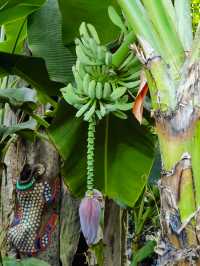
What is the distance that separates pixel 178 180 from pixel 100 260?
0.59 metres

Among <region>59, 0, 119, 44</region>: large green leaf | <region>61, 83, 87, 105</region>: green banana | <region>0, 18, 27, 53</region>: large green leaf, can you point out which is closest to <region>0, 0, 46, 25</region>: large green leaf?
<region>59, 0, 119, 44</region>: large green leaf

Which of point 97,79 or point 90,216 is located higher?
point 97,79

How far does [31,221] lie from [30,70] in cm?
44

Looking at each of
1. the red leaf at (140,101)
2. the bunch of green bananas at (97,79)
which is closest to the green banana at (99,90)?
the bunch of green bananas at (97,79)

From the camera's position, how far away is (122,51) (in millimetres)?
781

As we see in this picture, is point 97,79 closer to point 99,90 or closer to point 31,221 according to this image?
point 99,90

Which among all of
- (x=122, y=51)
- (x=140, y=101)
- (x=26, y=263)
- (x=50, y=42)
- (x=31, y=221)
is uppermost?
(x=50, y=42)

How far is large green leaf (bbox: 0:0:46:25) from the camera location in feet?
3.34

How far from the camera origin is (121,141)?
108cm

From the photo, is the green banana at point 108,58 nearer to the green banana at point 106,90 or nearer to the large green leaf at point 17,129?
the green banana at point 106,90

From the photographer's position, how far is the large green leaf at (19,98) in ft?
3.37

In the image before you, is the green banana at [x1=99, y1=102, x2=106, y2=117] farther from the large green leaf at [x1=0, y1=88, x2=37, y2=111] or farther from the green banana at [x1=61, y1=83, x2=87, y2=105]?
the large green leaf at [x1=0, y1=88, x2=37, y2=111]

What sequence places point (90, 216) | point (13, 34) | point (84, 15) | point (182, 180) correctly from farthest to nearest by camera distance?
point (13, 34), point (84, 15), point (90, 216), point (182, 180)

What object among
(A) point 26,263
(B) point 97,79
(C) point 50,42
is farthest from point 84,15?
(A) point 26,263
